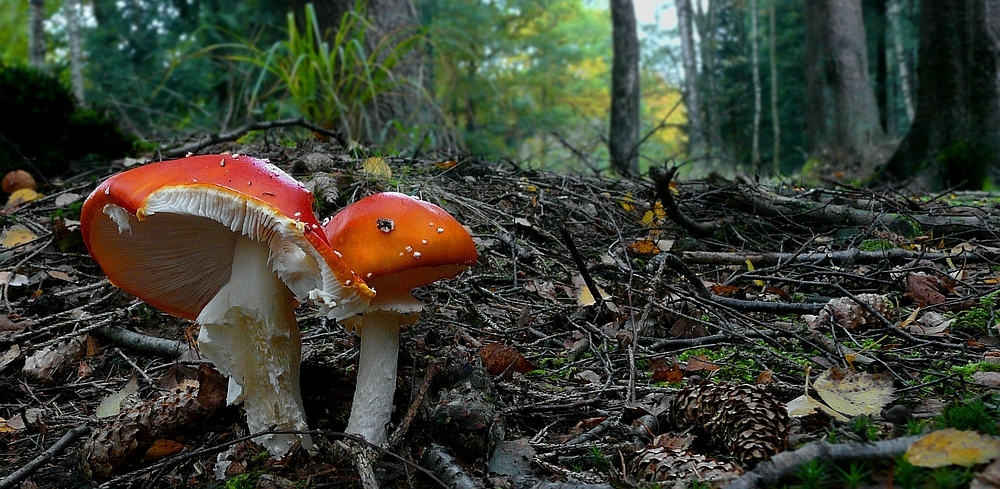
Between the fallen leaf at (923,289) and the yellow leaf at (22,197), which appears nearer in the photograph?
the fallen leaf at (923,289)

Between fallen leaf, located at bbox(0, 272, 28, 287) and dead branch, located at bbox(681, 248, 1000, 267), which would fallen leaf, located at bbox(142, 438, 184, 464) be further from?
dead branch, located at bbox(681, 248, 1000, 267)

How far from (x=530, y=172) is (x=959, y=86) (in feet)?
16.5

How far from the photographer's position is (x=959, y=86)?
20.7 feet

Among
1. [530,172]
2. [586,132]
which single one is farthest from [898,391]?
[586,132]

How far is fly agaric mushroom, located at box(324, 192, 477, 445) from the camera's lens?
1491 mm

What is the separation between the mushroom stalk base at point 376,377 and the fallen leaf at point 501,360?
0.48m

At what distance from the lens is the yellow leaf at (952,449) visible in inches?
39.1

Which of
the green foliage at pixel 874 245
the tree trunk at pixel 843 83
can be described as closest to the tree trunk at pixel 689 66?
the tree trunk at pixel 843 83

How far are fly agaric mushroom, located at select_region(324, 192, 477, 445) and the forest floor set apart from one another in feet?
0.36

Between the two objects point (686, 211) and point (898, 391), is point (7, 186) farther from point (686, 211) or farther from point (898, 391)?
point (898, 391)

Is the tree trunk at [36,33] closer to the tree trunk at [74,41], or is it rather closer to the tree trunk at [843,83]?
the tree trunk at [74,41]

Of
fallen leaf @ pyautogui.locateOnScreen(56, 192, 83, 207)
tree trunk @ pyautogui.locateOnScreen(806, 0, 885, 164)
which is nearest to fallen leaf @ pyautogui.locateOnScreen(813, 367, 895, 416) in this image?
fallen leaf @ pyautogui.locateOnScreen(56, 192, 83, 207)

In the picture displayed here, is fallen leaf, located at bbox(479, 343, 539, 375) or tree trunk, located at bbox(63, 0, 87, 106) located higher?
Result: tree trunk, located at bbox(63, 0, 87, 106)

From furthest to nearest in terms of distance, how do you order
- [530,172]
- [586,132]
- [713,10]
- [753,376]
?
[586,132] < [713,10] < [530,172] < [753,376]
